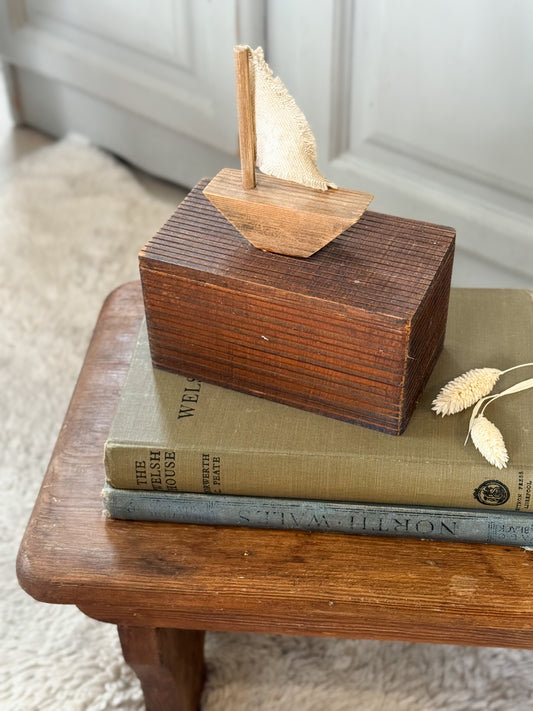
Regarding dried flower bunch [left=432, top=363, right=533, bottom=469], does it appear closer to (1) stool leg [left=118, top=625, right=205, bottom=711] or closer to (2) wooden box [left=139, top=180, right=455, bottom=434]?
(2) wooden box [left=139, top=180, right=455, bottom=434]

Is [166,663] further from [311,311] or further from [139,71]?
[139,71]

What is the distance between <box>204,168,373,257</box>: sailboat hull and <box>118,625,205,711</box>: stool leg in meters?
0.31

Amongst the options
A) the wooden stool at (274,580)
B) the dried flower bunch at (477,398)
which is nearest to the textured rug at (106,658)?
the wooden stool at (274,580)

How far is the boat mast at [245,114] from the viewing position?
62 cm

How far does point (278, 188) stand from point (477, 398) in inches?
8.4

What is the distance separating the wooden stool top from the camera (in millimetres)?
629

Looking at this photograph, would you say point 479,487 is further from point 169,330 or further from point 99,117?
point 99,117

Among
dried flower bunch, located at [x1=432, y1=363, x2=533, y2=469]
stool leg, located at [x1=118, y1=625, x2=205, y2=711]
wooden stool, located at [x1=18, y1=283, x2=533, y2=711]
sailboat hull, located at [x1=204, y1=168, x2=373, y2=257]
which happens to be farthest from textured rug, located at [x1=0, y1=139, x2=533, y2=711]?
sailboat hull, located at [x1=204, y1=168, x2=373, y2=257]

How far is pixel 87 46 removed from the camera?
1.51 meters

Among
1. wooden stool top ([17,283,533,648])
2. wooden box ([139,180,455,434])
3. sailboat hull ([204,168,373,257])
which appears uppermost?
sailboat hull ([204,168,373,257])

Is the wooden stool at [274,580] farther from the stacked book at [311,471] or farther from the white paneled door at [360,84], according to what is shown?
the white paneled door at [360,84]

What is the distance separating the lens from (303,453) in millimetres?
647

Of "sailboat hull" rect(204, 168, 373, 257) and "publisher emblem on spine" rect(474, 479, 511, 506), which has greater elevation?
"sailboat hull" rect(204, 168, 373, 257)

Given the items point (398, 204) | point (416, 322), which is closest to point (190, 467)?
point (416, 322)
